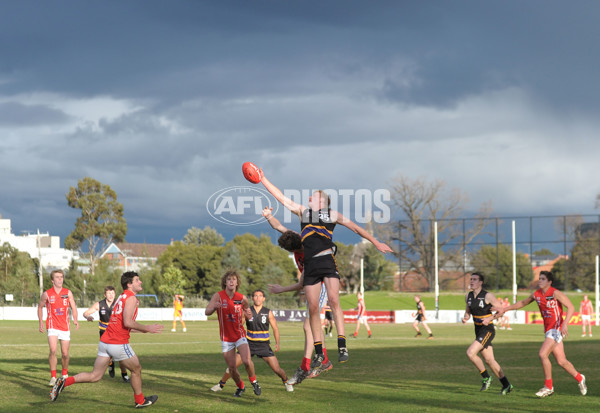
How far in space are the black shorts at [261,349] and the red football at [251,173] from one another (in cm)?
485

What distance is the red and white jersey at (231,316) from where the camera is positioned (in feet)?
44.3

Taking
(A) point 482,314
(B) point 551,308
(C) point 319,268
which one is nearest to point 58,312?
(C) point 319,268

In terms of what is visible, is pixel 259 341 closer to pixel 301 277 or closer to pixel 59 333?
pixel 301 277

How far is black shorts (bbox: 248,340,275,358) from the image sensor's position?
15.0 meters

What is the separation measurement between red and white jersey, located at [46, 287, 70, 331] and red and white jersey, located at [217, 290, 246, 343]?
4.16m

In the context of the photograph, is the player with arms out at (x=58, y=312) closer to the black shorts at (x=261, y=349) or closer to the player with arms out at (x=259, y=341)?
the player with arms out at (x=259, y=341)

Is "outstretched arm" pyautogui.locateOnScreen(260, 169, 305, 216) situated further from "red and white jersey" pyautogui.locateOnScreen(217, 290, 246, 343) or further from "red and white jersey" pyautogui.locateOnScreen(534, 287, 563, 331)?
"red and white jersey" pyautogui.locateOnScreen(534, 287, 563, 331)

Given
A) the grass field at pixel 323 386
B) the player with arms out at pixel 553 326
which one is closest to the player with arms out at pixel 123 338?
the grass field at pixel 323 386

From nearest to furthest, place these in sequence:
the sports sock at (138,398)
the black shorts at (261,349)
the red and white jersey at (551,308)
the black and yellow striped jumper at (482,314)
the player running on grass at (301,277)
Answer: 1. the player running on grass at (301,277)
2. the sports sock at (138,398)
3. the red and white jersey at (551,308)
4. the black shorts at (261,349)
5. the black and yellow striped jumper at (482,314)

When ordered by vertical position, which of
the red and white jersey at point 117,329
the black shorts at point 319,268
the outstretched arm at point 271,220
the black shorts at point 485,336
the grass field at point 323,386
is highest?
the outstretched arm at point 271,220

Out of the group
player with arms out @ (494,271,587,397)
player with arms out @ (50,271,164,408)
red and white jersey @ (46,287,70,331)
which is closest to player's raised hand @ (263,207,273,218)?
player with arms out @ (50,271,164,408)

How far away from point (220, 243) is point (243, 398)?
385 ft

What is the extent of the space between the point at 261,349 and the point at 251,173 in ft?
16.6

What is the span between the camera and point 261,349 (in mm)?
15125
